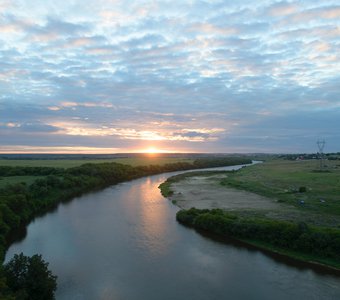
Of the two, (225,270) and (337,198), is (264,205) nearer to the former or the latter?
(337,198)

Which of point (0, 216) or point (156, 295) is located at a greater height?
point (0, 216)

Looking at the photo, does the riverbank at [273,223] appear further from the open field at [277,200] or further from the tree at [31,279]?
the tree at [31,279]

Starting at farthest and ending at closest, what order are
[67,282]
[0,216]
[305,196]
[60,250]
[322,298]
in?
1. [305,196]
2. [0,216]
3. [60,250]
4. [67,282]
5. [322,298]

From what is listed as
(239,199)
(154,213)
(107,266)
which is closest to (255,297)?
(107,266)

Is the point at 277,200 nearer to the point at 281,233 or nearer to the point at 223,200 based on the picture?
the point at 223,200

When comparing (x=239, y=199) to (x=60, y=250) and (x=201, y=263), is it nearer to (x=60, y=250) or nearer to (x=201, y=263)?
(x=201, y=263)

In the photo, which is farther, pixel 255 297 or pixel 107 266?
pixel 107 266

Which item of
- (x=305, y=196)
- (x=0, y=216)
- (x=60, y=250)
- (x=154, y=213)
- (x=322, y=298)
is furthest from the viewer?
(x=305, y=196)

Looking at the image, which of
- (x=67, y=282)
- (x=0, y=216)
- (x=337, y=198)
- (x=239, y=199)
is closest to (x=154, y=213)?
(x=239, y=199)
